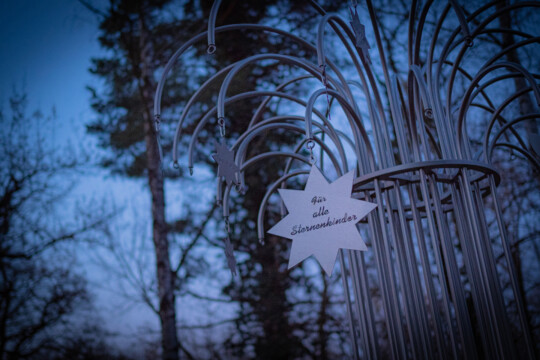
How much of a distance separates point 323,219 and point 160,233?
122 inches

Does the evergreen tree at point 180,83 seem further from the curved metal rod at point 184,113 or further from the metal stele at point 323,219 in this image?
the metal stele at point 323,219

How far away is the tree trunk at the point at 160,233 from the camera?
3.89m

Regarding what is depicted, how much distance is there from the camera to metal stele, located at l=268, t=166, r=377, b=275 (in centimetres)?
128

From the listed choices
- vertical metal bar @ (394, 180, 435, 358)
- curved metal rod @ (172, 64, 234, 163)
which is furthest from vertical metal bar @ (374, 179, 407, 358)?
curved metal rod @ (172, 64, 234, 163)

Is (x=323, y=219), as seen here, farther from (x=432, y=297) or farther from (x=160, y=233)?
(x=160, y=233)

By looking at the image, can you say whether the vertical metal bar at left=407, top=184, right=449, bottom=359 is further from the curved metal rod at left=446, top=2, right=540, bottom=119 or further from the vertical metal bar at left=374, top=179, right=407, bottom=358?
the curved metal rod at left=446, top=2, right=540, bottom=119

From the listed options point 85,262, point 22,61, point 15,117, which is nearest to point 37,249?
point 85,262

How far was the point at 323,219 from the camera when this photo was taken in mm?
1343

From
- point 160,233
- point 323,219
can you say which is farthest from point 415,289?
point 160,233

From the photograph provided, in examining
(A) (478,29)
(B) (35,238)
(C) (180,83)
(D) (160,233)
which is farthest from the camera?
(C) (180,83)

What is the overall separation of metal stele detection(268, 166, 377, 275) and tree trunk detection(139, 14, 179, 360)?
247cm

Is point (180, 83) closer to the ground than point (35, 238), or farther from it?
farther from it

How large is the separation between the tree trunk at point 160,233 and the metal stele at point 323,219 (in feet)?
8.11

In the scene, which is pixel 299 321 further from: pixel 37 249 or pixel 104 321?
pixel 37 249
